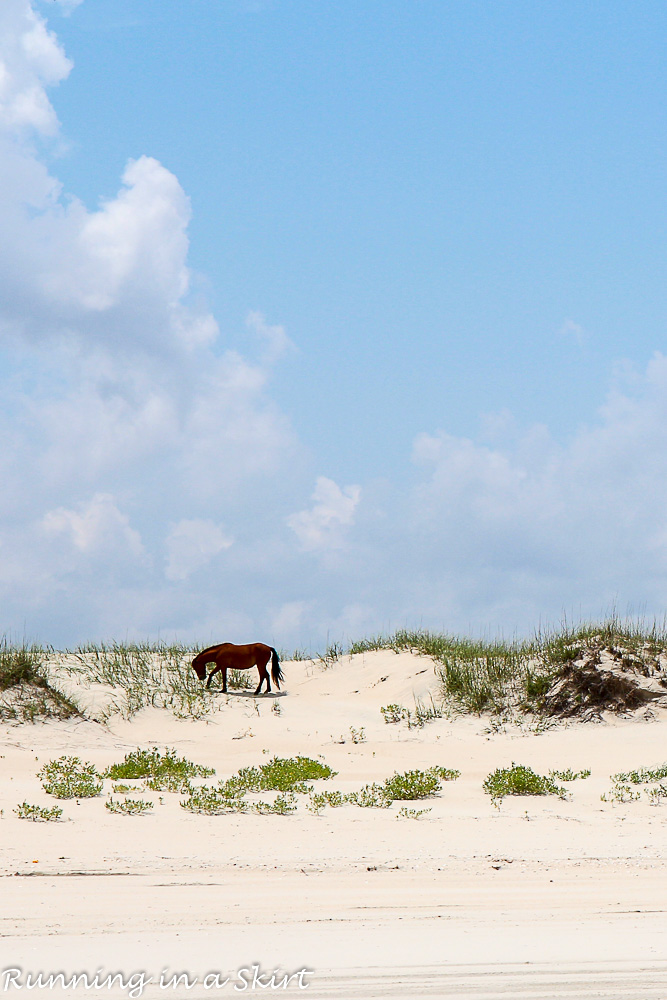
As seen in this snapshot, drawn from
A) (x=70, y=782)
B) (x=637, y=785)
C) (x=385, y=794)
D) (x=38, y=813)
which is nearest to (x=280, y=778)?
(x=385, y=794)

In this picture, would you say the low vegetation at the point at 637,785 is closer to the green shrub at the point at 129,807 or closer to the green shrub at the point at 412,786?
the green shrub at the point at 412,786

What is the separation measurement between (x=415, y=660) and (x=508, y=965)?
597 inches

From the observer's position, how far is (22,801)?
10.4m

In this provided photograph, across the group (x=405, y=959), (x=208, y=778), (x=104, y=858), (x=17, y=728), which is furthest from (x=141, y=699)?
(x=405, y=959)

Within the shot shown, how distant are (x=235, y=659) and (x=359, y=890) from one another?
12.1m

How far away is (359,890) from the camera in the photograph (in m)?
7.47

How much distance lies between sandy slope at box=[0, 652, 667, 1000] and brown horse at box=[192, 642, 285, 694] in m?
4.97

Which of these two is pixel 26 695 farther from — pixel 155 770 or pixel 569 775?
pixel 569 775

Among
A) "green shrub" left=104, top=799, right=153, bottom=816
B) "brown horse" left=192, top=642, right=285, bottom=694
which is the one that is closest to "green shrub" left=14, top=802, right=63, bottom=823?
"green shrub" left=104, top=799, right=153, bottom=816

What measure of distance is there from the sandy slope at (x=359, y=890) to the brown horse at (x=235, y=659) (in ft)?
16.3

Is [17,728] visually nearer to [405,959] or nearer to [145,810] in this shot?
[145,810]

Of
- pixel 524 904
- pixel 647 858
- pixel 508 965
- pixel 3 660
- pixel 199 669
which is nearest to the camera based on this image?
pixel 508 965

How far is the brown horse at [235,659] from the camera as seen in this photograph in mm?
19327

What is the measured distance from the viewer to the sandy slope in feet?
18.1
